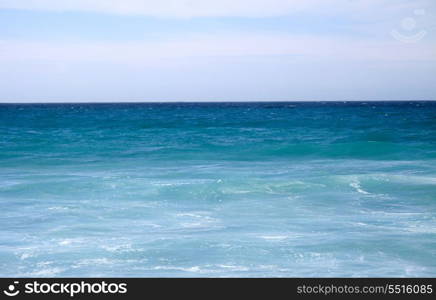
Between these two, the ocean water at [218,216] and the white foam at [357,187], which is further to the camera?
the white foam at [357,187]

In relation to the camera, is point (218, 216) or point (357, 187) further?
point (357, 187)

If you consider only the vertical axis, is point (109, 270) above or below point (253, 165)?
below

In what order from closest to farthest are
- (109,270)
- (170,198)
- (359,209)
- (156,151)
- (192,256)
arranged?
1. (109,270)
2. (192,256)
3. (359,209)
4. (170,198)
5. (156,151)

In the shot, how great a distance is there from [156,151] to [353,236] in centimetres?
Result: 1639

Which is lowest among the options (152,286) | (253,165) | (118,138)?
(152,286)

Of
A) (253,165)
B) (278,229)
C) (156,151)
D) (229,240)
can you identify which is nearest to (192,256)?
(229,240)

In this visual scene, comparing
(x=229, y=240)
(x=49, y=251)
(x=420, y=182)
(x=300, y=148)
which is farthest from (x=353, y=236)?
(x=300, y=148)

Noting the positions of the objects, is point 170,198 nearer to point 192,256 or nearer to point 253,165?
point 192,256

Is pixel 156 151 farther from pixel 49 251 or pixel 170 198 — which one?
pixel 49 251

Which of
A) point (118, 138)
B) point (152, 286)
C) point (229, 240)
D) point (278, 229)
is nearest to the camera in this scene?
point (152, 286)

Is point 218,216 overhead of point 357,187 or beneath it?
beneath

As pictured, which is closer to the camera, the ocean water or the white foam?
the ocean water

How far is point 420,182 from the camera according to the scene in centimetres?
1445

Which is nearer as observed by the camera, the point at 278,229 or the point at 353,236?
the point at 353,236
